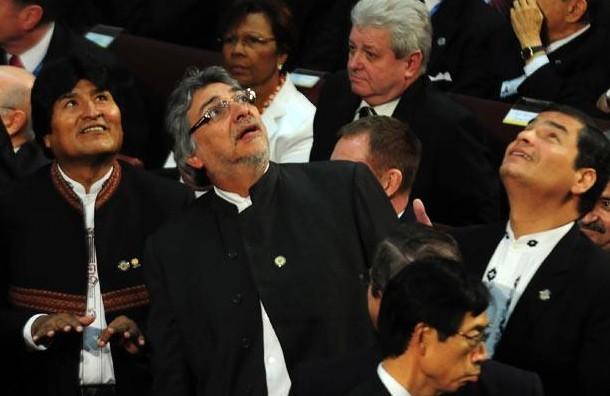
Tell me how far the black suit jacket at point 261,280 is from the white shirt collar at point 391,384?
67cm

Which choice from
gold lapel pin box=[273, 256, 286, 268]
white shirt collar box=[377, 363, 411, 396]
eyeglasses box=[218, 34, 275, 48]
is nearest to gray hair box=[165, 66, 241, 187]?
gold lapel pin box=[273, 256, 286, 268]

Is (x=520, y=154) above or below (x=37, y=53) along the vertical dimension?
above

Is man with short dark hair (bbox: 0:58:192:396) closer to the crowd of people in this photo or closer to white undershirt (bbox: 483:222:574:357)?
the crowd of people

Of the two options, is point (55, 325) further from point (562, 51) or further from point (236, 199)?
point (562, 51)

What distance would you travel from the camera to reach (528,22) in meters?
5.74

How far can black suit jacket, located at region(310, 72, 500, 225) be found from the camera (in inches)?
204

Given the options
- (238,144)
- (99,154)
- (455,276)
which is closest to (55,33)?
(99,154)

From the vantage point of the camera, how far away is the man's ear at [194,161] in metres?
4.08

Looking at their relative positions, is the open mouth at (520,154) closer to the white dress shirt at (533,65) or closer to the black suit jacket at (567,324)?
the black suit jacket at (567,324)

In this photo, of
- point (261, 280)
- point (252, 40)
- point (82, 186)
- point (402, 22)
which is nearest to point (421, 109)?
point (402, 22)

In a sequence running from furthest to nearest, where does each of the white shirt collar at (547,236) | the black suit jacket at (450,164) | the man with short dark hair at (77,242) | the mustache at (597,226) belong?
the black suit jacket at (450,164) < the mustache at (597,226) < the man with short dark hair at (77,242) < the white shirt collar at (547,236)

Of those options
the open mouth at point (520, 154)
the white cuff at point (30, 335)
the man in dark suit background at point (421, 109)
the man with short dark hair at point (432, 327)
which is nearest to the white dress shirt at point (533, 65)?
the man in dark suit background at point (421, 109)

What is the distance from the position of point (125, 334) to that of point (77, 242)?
1.11 ft

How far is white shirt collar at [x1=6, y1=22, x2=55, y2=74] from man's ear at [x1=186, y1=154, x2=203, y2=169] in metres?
2.14
